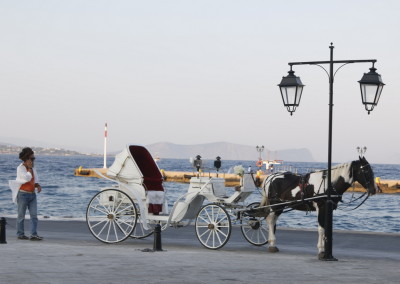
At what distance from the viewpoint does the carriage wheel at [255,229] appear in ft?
54.2

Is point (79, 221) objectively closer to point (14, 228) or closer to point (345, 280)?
point (14, 228)

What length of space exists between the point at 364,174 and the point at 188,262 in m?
3.78

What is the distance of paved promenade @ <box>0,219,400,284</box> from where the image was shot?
11.2 m

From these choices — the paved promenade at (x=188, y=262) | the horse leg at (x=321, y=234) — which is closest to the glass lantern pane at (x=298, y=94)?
the horse leg at (x=321, y=234)

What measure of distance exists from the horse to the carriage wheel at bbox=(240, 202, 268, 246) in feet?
1.60

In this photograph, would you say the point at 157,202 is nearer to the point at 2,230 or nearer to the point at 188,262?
the point at 2,230

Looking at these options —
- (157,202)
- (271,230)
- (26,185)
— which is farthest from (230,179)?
(271,230)

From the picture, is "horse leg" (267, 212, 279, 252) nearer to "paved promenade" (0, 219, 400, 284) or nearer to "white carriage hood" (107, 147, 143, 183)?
"paved promenade" (0, 219, 400, 284)

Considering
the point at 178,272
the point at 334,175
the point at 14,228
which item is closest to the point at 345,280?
the point at 178,272

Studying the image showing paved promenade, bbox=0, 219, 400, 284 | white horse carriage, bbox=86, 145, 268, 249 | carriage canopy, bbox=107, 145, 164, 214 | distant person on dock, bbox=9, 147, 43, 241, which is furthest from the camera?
carriage canopy, bbox=107, 145, 164, 214

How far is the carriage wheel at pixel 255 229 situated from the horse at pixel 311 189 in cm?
49

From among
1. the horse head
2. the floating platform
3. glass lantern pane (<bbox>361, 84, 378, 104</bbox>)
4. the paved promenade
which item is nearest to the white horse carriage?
the paved promenade

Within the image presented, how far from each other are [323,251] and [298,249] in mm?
2467

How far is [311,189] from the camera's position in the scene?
15312 mm
